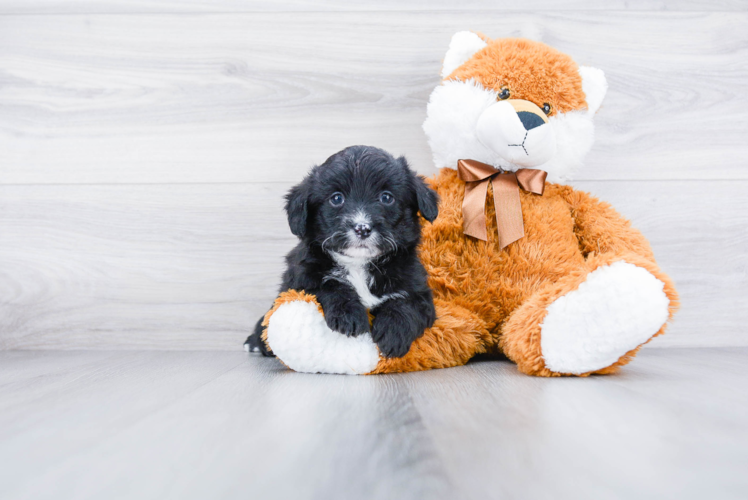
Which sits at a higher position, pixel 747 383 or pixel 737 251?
pixel 737 251

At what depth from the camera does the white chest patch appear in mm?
1166

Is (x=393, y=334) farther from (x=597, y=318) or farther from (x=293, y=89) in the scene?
(x=293, y=89)

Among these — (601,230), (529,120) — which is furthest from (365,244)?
(601,230)

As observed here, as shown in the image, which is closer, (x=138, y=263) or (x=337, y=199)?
(x=337, y=199)

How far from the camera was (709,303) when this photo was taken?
5.41 feet

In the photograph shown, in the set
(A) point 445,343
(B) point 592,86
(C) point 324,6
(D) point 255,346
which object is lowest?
(D) point 255,346

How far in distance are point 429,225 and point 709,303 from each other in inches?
40.0

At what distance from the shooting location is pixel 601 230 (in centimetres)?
133

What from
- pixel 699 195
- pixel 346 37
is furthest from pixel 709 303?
pixel 346 37

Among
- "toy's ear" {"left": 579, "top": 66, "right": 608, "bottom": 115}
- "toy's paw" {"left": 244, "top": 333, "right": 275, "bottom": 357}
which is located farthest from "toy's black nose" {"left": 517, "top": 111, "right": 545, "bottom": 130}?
"toy's paw" {"left": 244, "top": 333, "right": 275, "bottom": 357}

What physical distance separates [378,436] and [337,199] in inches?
21.3

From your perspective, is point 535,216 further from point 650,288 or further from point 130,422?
point 130,422

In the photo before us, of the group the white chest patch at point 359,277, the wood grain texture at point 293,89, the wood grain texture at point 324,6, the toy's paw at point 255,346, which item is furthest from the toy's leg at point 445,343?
the wood grain texture at point 324,6

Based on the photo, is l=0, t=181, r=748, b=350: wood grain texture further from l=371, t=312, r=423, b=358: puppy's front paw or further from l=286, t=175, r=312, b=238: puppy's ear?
l=371, t=312, r=423, b=358: puppy's front paw
